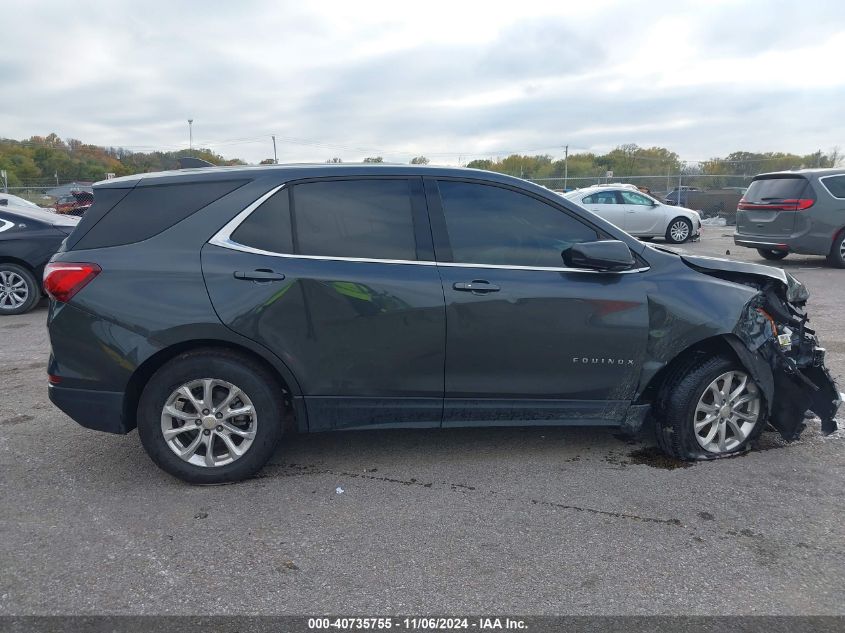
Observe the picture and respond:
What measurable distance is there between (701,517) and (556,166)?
36590mm

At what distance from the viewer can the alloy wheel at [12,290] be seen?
858 centimetres

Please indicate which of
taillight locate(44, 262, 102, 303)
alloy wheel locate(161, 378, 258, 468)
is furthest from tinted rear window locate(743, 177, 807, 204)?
taillight locate(44, 262, 102, 303)

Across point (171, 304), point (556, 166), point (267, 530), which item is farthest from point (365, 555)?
point (556, 166)

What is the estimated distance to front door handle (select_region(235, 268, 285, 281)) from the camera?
3.55 metres

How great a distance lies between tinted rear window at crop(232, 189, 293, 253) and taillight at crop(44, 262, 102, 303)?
0.78m

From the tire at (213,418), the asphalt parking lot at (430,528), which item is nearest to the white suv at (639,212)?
the asphalt parking lot at (430,528)

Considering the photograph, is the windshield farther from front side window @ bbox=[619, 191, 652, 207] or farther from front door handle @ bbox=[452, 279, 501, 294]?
front side window @ bbox=[619, 191, 652, 207]

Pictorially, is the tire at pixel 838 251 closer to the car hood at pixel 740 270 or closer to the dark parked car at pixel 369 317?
the car hood at pixel 740 270

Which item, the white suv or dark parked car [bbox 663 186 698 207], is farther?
dark parked car [bbox 663 186 698 207]

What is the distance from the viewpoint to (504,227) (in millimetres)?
3822

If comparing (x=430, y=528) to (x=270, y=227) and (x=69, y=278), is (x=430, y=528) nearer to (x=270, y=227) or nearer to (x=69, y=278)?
(x=270, y=227)

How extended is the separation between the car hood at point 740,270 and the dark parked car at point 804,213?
28.5 feet

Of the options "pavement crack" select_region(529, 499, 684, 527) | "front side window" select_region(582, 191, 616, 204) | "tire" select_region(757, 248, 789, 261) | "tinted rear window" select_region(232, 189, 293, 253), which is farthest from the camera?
"front side window" select_region(582, 191, 616, 204)

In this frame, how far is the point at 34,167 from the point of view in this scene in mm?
37438
